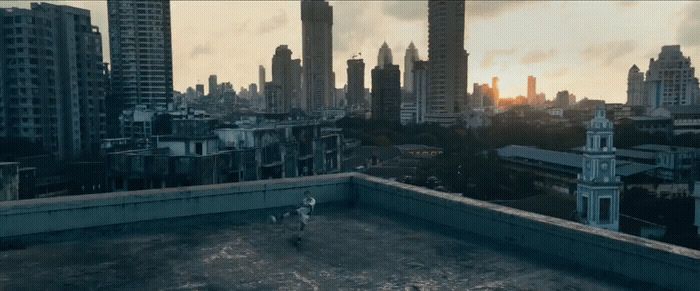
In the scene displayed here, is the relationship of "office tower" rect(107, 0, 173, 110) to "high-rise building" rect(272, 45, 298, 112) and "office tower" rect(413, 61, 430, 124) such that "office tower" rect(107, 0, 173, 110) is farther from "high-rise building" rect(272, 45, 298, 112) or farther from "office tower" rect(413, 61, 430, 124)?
"high-rise building" rect(272, 45, 298, 112)

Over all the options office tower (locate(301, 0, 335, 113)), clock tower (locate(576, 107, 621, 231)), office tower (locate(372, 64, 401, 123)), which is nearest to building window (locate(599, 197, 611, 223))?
clock tower (locate(576, 107, 621, 231))

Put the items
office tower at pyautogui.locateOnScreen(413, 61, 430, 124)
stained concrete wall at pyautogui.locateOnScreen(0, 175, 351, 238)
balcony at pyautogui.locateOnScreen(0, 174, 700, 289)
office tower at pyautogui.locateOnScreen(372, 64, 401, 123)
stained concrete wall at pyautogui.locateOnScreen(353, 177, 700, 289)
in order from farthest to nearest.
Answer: office tower at pyautogui.locateOnScreen(372, 64, 401, 123)
office tower at pyautogui.locateOnScreen(413, 61, 430, 124)
stained concrete wall at pyautogui.locateOnScreen(0, 175, 351, 238)
balcony at pyautogui.locateOnScreen(0, 174, 700, 289)
stained concrete wall at pyautogui.locateOnScreen(353, 177, 700, 289)

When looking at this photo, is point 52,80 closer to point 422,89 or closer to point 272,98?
point 422,89

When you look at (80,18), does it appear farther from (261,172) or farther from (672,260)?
(672,260)

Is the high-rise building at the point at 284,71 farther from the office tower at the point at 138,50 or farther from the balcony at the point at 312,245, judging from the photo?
the balcony at the point at 312,245

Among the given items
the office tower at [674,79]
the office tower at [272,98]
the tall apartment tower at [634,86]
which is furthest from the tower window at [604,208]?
the tall apartment tower at [634,86]

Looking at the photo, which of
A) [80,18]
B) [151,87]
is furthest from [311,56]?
[80,18]
